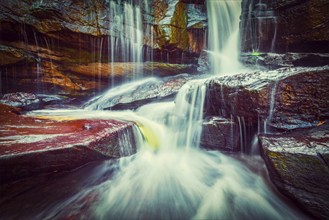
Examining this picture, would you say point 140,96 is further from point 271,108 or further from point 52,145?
point 271,108

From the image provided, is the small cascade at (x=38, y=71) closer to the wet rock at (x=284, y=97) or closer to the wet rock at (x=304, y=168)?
the wet rock at (x=284, y=97)

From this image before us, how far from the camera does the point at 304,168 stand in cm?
232

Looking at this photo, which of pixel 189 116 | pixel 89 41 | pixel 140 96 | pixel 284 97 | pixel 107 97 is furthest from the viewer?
pixel 107 97

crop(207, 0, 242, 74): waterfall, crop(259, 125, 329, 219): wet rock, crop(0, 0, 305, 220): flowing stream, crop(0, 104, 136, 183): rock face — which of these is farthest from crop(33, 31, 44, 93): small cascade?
crop(259, 125, 329, 219): wet rock

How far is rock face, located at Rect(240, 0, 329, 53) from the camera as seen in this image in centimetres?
562

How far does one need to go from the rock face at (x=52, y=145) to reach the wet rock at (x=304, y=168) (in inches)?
112

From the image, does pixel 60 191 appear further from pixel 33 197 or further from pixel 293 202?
pixel 293 202

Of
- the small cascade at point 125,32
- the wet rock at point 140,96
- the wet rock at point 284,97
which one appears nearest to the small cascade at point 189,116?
the wet rock at point 284,97

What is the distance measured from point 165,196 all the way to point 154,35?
743 cm

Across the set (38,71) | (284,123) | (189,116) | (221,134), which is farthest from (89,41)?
(284,123)

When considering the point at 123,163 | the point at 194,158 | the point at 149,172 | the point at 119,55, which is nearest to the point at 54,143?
the point at 123,163

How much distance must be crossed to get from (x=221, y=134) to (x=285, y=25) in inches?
220

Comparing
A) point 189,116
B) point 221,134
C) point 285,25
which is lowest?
point 221,134

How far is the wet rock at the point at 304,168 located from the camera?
84.6 inches
